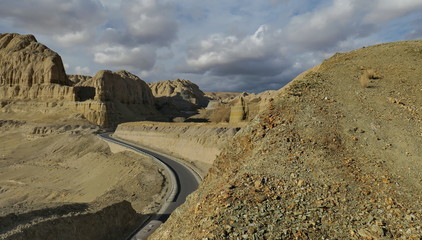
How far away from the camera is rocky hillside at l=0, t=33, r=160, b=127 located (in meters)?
66.4

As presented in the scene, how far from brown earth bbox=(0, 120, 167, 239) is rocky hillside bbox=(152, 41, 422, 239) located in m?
4.59

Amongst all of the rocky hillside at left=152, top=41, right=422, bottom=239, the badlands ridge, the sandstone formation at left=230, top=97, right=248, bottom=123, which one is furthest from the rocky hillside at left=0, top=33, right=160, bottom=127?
the rocky hillside at left=152, top=41, right=422, bottom=239

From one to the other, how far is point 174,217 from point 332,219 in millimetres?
4933

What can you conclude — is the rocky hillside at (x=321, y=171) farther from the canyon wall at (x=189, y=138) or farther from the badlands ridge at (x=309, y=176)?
the canyon wall at (x=189, y=138)

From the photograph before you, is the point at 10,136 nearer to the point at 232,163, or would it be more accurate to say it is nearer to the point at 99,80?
the point at 99,80

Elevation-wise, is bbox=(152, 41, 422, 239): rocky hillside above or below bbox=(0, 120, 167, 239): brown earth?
above

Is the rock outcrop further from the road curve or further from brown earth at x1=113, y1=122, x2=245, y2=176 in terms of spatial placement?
the road curve

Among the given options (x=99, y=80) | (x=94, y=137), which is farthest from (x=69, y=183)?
(x=99, y=80)

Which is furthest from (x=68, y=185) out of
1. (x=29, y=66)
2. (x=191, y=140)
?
(x=29, y=66)

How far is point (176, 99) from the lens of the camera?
11906 cm

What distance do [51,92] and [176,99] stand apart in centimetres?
5394

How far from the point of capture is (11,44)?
83.2 meters

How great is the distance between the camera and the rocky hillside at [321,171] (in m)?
6.40

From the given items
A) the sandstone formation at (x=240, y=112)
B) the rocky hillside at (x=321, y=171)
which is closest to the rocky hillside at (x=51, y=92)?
the sandstone formation at (x=240, y=112)
